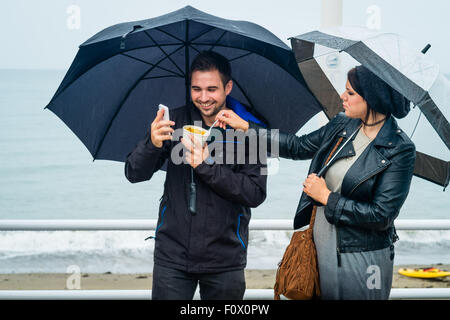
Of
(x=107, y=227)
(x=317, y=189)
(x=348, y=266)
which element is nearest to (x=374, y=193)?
(x=317, y=189)

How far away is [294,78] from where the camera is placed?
319 centimetres

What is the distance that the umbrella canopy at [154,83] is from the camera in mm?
3016

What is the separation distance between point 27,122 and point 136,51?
2895 centimetres

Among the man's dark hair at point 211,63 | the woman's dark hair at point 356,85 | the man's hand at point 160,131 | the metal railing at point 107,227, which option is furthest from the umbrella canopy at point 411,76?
the metal railing at point 107,227

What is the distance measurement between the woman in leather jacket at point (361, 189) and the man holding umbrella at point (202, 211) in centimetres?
21

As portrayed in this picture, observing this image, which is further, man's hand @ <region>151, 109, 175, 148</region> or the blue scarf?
the blue scarf

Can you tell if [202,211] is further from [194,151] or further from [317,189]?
[317,189]

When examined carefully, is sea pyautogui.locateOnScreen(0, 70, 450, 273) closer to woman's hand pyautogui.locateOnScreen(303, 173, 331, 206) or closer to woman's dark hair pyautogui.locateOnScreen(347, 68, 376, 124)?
woman's dark hair pyautogui.locateOnScreen(347, 68, 376, 124)

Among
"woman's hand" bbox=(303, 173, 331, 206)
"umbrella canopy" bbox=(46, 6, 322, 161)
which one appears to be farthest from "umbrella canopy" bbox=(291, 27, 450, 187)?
"woman's hand" bbox=(303, 173, 331, 206)

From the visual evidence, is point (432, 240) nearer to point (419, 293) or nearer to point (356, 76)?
point (419, 293)

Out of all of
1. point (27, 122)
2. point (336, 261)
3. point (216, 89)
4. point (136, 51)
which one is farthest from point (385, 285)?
point (27, 122)

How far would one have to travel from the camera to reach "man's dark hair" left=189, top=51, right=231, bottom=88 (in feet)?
9.47

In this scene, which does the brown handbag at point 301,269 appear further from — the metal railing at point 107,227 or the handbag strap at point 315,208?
the metal railing at point 107,227

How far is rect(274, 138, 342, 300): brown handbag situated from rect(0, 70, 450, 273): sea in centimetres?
49
